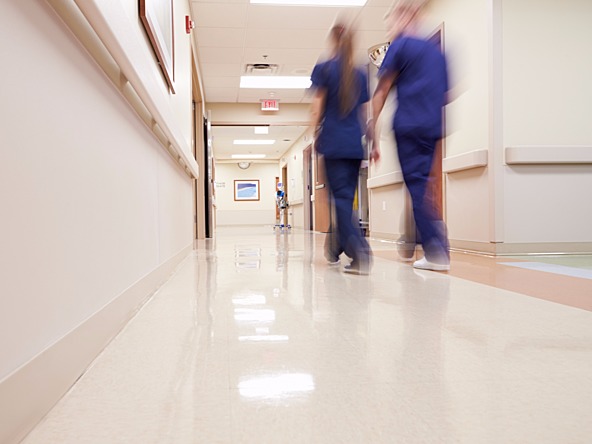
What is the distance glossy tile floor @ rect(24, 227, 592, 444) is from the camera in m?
0.79

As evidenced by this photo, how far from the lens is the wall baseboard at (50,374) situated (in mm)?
699

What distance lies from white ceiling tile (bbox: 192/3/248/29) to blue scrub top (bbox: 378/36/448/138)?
3.01 metres

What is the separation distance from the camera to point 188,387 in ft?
3.22

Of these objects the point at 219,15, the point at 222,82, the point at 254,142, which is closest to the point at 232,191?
the point at 254,142

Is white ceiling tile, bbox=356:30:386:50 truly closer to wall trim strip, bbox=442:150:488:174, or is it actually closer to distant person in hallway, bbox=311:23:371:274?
wall trim strip, bbox=442:150:488:174

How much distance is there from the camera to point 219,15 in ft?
18.8

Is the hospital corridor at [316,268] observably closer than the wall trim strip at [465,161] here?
Yes

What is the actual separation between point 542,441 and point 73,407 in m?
0.79

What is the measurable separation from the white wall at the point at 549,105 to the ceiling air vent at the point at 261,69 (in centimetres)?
432

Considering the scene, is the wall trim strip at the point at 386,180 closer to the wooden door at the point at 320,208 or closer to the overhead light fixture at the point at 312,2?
the overhead light fixture at the point at 312,2

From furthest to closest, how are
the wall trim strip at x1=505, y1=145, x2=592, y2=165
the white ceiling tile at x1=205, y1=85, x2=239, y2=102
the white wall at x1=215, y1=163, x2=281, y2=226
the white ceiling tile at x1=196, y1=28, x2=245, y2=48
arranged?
1. the white wall at x1=215, y1=163, x2=281, y2=226
2. the white ceiling tile at x1=205, y1=85, x2=239, y2=102
3. the white ceiling tile at x1=196, y1=28, x2=245, y2=48
4. the wall trim strip at x1=505, y1=145, x2=592, y2=165

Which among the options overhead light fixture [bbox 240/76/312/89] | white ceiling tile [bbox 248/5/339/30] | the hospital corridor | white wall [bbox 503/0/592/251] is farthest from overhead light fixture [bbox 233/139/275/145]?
white wall [bbox 503/0/592/251]

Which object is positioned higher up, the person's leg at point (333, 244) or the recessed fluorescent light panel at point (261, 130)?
the recessed fluorescent light panel at point (261, 130)

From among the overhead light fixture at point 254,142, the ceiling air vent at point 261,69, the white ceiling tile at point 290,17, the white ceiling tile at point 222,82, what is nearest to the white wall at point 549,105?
the white ceiling tile at point 290,17
